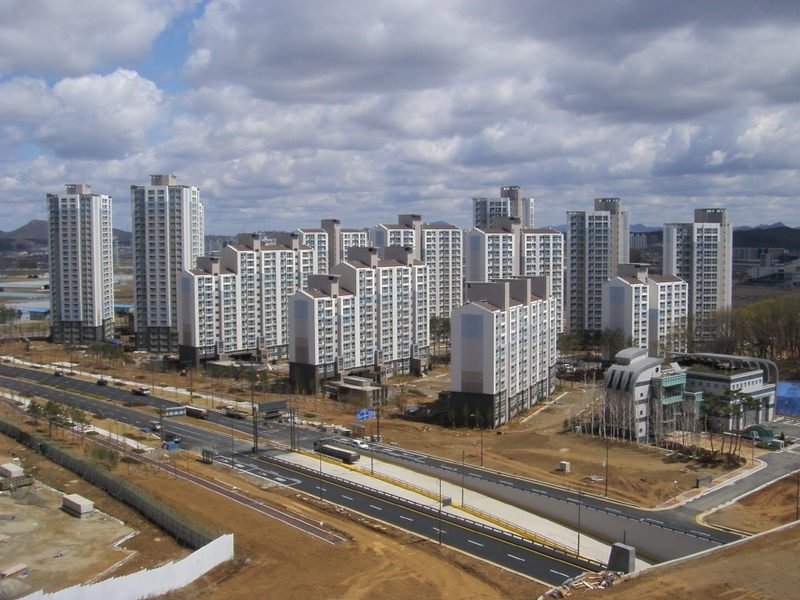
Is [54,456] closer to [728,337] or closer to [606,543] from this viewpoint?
[606,543]

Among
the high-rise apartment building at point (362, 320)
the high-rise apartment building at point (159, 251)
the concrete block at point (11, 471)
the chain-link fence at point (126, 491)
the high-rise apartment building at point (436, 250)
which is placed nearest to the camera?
the chain-link fence at point (126, 491)

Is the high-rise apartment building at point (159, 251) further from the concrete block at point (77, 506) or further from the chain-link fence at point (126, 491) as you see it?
the concrete block at point (77, 506)

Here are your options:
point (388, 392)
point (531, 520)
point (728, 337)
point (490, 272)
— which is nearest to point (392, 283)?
point (388, 392)

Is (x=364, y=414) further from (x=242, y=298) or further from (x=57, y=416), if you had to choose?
(x=242, y=298)

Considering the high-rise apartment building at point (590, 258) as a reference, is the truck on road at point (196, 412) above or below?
below

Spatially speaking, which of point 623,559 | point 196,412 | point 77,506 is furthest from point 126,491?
point 623,559

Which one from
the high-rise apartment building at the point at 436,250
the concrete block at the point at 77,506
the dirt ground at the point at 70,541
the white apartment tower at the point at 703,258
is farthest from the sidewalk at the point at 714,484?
the high-rise apartment building at the point at 436,250

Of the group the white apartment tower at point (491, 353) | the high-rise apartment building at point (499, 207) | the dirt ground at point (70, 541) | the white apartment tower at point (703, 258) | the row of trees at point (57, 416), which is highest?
the high-rise apartment building at point (499, 207)
